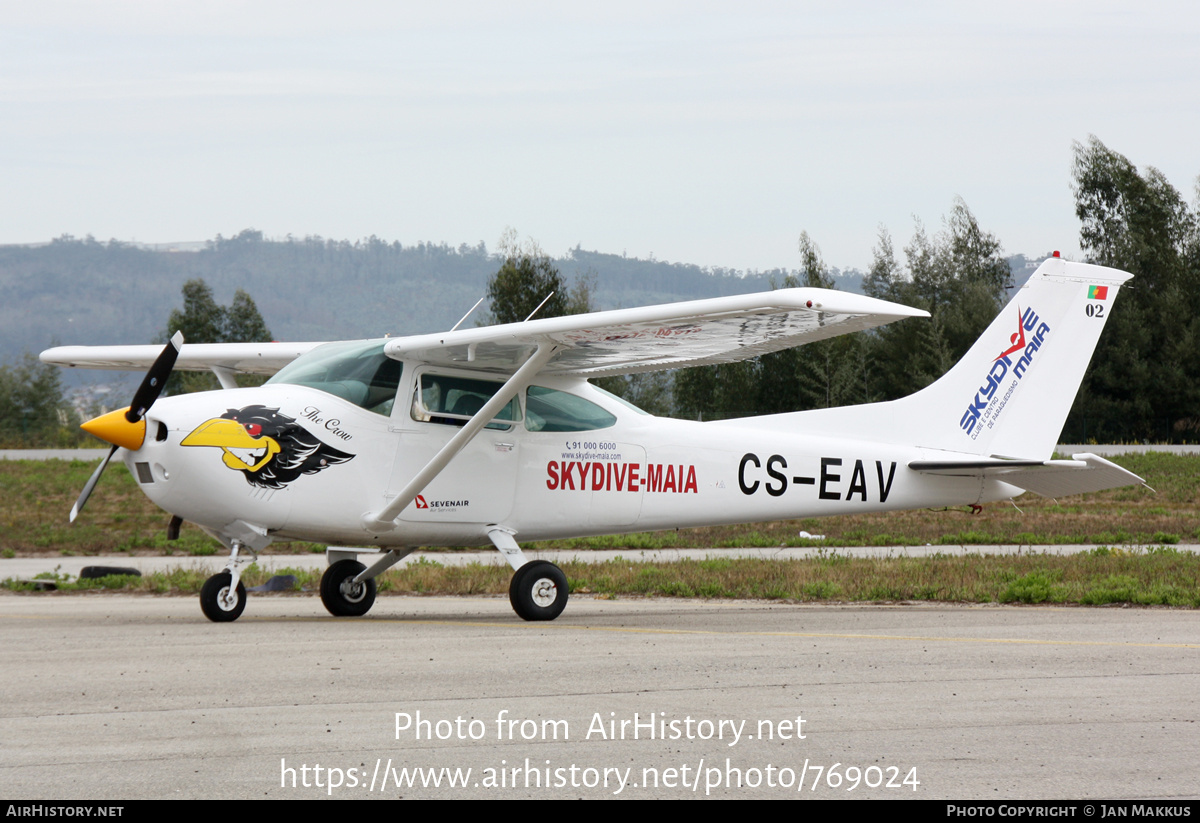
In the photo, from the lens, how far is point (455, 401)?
11.2m

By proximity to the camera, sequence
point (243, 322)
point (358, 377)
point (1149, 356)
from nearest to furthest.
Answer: point (358, 377) < point (1149, 356) < point (243, 322)

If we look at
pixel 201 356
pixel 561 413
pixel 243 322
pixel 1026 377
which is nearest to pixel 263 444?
pixel 561 413

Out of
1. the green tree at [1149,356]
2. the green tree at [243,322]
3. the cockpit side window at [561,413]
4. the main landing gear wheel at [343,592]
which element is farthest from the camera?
the green tree at [243,322]

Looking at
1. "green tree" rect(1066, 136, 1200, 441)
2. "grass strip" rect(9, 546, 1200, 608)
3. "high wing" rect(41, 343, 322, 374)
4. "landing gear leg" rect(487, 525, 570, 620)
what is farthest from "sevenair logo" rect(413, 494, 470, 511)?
"green tree" rect(1066, 136, 1200, 441)

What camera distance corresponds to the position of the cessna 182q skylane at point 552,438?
9.95m

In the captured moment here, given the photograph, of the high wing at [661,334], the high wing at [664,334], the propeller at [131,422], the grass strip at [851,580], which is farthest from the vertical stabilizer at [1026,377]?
the propeller at [131,422]

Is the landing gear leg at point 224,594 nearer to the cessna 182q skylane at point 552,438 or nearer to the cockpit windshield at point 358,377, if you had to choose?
the cessna 182q skylane at point 552,438

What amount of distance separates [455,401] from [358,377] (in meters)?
0.95

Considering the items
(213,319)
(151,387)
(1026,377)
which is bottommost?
(151,387)

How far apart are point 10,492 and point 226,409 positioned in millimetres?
24665

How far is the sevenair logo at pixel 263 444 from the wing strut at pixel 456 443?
695 millimetres

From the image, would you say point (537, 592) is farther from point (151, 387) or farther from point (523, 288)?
point (523, 288)
